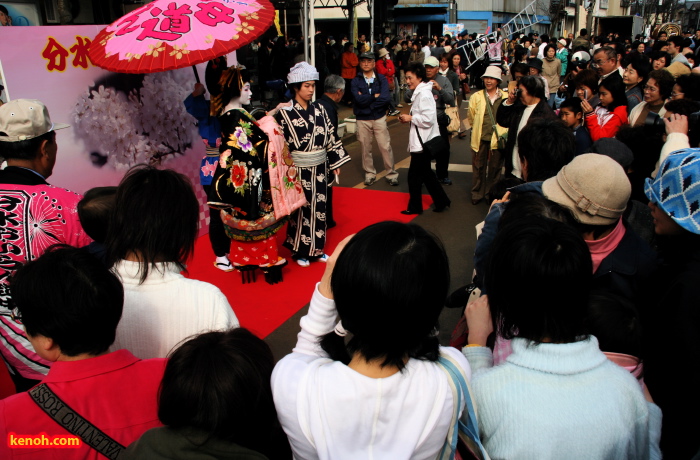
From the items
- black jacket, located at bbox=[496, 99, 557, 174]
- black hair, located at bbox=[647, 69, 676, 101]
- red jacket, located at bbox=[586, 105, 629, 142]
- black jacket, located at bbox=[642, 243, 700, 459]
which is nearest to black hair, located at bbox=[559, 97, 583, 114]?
red jacket, located at bbox=[586, 105, 629, 142]

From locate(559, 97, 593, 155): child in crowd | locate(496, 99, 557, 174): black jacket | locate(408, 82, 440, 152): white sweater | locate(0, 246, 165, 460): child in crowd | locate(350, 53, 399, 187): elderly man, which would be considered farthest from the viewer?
locate(350, 53, 399, 187): elderly man

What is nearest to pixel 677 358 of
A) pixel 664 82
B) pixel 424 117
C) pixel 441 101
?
pixel 664 82

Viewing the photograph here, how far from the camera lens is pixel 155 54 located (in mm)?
3498

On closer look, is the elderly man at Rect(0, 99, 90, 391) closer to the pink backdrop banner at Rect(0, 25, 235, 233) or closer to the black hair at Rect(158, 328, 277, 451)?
the black hair at Rect(158, 328, 277, 451)

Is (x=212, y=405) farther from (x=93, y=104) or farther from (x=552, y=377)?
(x=93, y=104)

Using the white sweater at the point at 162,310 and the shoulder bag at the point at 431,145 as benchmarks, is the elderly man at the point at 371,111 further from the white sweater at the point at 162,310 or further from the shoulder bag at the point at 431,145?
the white sweater at the point at 162,310

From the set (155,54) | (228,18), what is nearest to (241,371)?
(155,54)

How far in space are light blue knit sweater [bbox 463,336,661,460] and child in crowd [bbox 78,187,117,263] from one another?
58.4 inches

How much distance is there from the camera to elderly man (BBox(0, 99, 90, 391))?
1.99m

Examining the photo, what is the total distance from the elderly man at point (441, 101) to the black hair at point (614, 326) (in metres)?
5.14

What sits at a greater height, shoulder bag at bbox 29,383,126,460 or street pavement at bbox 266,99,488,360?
shoulder bag at bbox 29,383,126,460

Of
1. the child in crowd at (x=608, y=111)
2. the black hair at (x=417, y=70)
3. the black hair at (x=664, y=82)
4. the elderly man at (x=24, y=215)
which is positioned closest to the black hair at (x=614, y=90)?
the child in crowd at (x=608, y=111)

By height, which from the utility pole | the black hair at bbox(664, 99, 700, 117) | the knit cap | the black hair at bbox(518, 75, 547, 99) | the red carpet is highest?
the utility pole

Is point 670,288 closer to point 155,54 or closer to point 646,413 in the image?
point 646,413
